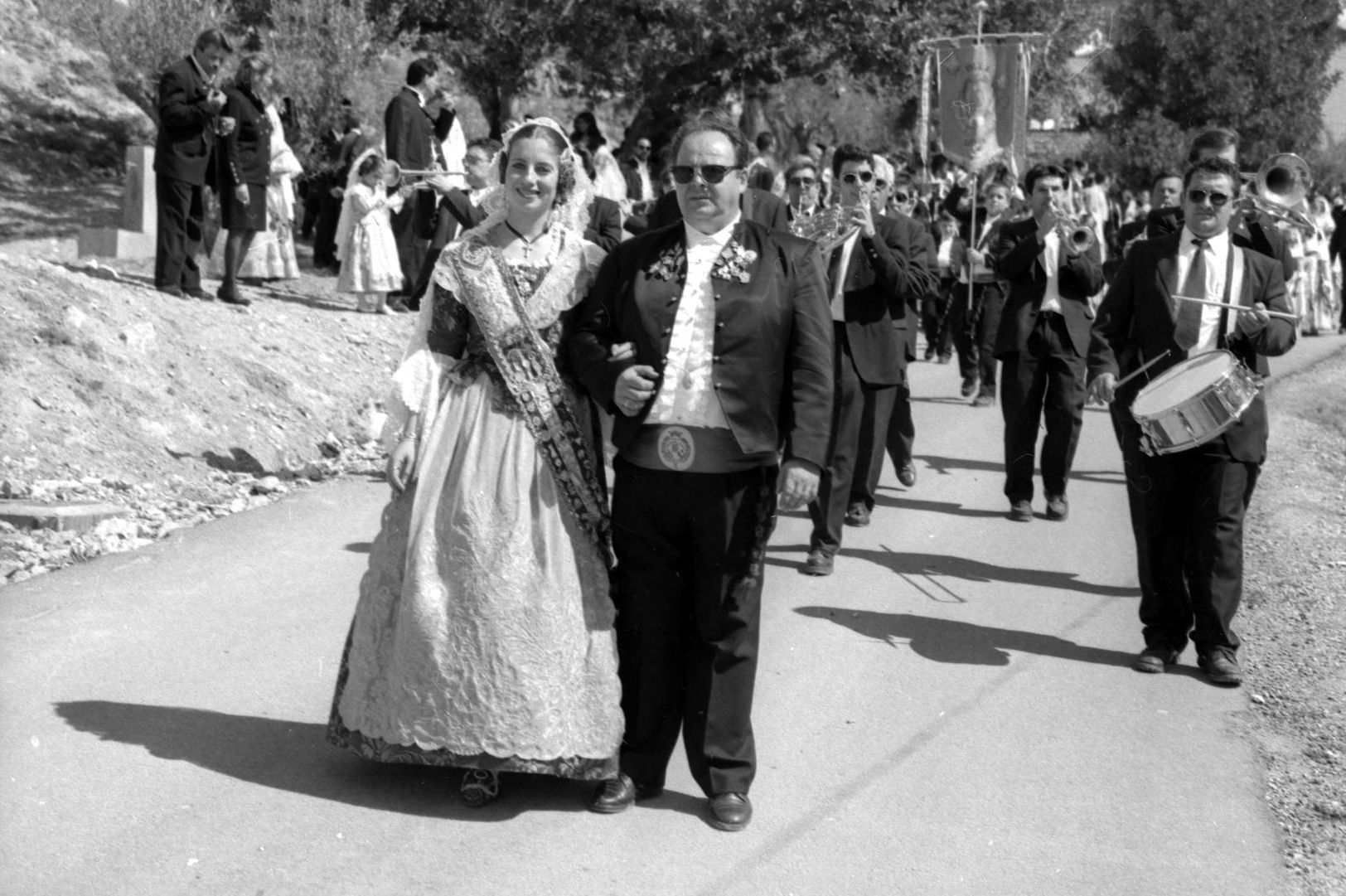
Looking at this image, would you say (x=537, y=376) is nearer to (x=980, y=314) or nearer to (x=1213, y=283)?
(x=1213, y=283)

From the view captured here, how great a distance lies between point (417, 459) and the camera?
5.28 m

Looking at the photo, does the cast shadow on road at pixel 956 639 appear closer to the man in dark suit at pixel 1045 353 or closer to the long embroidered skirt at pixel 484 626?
the long embroidered skirt at pixel 484 626

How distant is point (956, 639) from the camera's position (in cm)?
753

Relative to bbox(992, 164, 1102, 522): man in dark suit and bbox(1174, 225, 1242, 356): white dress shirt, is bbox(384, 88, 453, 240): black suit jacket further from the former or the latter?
bbox(1174, 225, 1242, 356): white dress shirt

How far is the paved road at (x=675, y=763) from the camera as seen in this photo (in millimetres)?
4824

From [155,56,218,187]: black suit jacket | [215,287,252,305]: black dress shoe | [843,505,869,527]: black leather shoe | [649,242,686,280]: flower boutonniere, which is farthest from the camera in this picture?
[215,287,252,305]: black dress shoe

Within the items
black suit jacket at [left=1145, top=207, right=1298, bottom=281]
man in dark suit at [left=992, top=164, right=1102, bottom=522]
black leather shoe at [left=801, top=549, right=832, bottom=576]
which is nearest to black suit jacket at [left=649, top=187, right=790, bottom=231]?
black leather shoe at [left=801, top=549, right=832, bottom=576]

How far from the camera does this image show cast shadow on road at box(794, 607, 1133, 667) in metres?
7.27

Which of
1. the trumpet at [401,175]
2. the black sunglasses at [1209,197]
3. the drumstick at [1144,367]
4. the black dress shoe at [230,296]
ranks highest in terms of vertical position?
the trumpet at [401,175]

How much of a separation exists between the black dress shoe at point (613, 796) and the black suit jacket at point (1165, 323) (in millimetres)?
2990

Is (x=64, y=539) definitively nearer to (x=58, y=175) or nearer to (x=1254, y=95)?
(x=58, y=175)

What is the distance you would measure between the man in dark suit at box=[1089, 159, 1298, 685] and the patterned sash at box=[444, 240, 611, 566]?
2.74m

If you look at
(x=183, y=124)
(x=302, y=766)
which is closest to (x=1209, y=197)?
(x=302, y=766)

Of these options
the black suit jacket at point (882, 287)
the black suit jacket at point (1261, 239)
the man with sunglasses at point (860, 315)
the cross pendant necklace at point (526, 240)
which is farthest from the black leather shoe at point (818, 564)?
the cross pendant necklace at point (526, 240)
